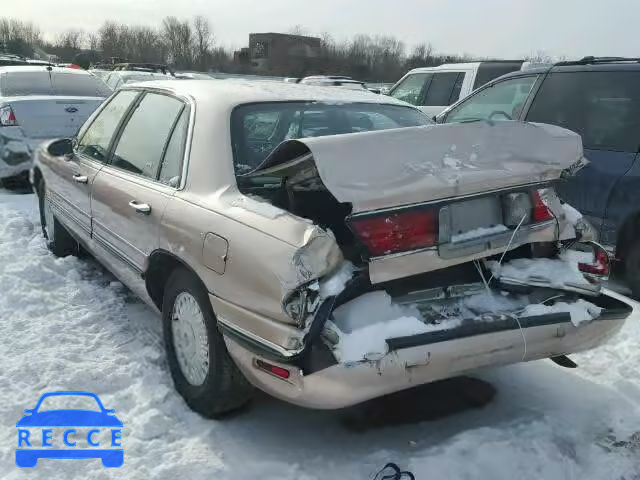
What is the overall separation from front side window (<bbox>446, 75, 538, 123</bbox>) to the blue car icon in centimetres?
416

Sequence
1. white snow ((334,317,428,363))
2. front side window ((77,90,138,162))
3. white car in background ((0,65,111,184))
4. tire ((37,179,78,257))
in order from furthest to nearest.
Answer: white car in background ((0,65,111,184)) → tire ((37,179,78,257)) → front side window ((77,90,138,162)) → white snow ((334,317,428,363))

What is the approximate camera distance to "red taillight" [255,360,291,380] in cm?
241

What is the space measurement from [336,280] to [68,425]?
1496 mm

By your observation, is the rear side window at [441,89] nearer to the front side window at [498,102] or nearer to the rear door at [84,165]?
the front side window at [498,102]

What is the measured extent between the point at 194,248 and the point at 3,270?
278cm

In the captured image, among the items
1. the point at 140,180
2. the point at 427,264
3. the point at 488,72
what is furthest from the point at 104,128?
the point at 488,72

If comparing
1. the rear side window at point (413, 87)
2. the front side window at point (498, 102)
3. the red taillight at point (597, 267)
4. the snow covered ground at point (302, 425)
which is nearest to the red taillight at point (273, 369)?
the snow covered ground at point (302, 425)

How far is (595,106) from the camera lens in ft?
16.2

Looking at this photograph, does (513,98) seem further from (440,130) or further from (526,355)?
(526,355)

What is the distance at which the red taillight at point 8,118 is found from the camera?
7.78 meters

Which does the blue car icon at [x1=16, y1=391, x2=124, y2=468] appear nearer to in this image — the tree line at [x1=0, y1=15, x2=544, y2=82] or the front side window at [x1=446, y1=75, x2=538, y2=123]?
the front side window at [x1=446, y1=75, x2=538, y2=123]

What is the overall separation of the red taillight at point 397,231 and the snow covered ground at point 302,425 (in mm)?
906

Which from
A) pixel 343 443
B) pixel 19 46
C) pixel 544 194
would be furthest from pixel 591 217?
pixel 19 46

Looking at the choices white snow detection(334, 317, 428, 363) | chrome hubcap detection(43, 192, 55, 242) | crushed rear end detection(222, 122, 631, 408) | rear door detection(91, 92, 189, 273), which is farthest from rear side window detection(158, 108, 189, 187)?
chrome hubcap detection(43, 192, 55, 242)
